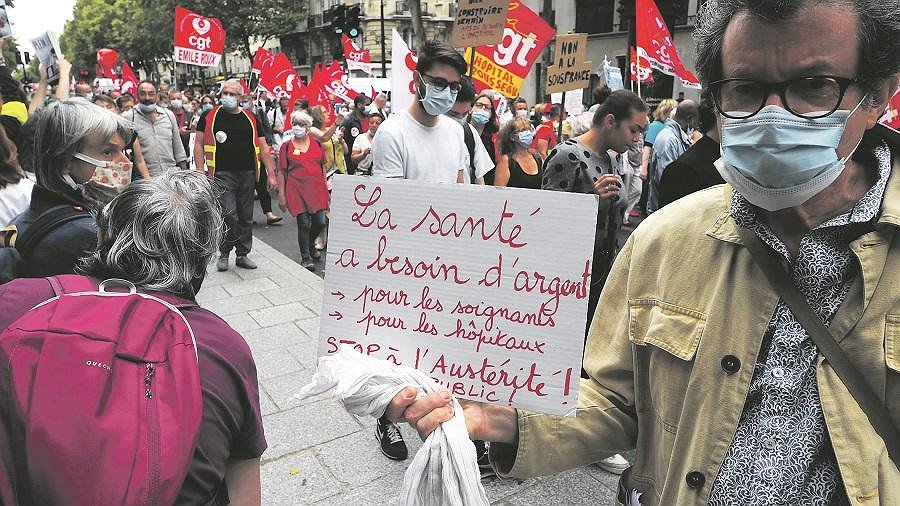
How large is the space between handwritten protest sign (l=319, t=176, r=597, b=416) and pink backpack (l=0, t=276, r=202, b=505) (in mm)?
325

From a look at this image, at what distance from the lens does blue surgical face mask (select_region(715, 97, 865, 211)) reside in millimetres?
1062

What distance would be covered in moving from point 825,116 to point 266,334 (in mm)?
4275

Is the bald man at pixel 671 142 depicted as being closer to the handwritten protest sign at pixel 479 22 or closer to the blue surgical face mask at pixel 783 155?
the handwritten protest sign at pixel 479 22

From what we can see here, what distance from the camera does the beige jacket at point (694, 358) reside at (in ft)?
3.21

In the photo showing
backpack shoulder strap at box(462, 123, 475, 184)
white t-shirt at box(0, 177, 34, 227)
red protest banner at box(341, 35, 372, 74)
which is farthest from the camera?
red protest banner at box(341, 35, 372, 74)

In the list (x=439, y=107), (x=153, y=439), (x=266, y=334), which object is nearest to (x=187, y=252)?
(x=153, y=439)

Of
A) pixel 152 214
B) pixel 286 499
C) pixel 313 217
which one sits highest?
pixel 152 214

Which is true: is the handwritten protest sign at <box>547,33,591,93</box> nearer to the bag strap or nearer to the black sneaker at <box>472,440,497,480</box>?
the black sneaker at <box>472,440,497,480</box>

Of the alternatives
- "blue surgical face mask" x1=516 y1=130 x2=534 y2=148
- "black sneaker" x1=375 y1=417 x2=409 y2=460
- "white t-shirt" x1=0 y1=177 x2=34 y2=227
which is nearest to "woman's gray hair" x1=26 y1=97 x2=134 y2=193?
"white t-shirt" x1=0 y1=177 x2=34 y2=227

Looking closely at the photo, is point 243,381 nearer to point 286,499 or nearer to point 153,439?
point 153,439

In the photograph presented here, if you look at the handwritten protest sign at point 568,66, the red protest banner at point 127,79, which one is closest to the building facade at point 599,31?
the red protest banner at point 127,79

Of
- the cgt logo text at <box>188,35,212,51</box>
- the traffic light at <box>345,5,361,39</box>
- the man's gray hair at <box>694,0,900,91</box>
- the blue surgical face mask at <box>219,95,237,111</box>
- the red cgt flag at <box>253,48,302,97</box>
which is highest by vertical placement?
the traffic light at <box>345,5,361,39</box>

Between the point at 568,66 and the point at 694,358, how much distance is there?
7326 mm

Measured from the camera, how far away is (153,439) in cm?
111
